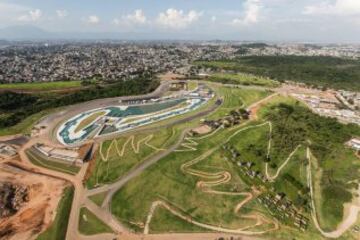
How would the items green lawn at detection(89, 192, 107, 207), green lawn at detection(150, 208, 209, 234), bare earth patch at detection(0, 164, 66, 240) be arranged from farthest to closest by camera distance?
1. green lawn at detection(89, 192, 107, 207)
2. green lawn at detection(150, 208, 209, 234)
3. bare earth patch at detection(0, 164, 66, 240)

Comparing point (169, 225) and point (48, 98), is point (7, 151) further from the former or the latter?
point (169, 225)

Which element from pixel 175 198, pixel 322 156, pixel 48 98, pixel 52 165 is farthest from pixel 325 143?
pixel 48 98

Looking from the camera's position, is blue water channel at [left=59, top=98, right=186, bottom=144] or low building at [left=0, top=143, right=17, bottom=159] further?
blue water channel at [left=59, top=98, right=186, bottom=144]

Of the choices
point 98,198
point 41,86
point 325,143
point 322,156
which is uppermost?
point 325,143

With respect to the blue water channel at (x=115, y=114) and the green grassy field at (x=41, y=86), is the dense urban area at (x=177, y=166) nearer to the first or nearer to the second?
the blue water channel at (x=115, y=114)

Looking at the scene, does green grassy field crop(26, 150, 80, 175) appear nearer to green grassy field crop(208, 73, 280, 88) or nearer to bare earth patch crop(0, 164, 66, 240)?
bare earth patch crop(0, 164, 66, 240)

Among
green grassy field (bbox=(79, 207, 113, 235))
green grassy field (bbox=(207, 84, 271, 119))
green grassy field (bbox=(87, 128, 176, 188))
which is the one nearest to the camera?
green grassy field (bbox=(79, 207, 113, 235))

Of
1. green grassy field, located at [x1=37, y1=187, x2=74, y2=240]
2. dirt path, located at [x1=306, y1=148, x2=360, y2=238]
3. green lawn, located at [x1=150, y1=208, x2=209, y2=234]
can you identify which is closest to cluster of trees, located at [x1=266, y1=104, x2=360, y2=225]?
dirt path, located at [x1=306, y1=148, x2=360, y2=238]

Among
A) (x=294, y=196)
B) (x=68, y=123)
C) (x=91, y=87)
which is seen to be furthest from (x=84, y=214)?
(x=91, y=87)
